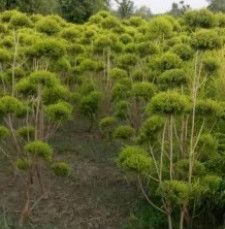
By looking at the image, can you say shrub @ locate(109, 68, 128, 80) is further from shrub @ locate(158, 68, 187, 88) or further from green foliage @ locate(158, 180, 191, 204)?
green foliage @ locate(158, 180, 191, 204)

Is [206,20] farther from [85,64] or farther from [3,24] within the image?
[3,24]

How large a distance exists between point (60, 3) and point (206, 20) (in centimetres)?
1996

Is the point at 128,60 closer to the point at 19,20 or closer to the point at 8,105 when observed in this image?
the point at 19,20

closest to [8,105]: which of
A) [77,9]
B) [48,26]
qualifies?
[48,26]

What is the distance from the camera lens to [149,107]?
5309 millimetres

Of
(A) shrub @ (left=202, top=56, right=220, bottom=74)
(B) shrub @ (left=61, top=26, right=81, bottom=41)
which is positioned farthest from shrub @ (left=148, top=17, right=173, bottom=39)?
(B) shrub @ (left=61, top=26, right=81, bottom=41)

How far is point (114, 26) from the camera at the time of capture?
9867 mm

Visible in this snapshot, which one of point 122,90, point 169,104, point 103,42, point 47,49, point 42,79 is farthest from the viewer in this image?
point 103,42

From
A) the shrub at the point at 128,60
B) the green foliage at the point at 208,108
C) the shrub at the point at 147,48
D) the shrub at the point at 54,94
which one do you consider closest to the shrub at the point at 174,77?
the green foliage at the point at 208,108

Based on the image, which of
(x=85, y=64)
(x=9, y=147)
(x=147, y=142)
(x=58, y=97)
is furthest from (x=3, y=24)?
(x=147, y=142)

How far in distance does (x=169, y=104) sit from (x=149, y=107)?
0.82 ft

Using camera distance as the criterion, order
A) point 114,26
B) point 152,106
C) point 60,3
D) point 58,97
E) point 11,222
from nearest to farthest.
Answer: point 152,106, point 11,222, point 58,97, point 114,26, point 60,3

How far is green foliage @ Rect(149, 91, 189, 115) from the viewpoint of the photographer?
513 cm

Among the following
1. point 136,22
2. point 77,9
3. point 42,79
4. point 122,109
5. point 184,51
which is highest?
point 77,9
